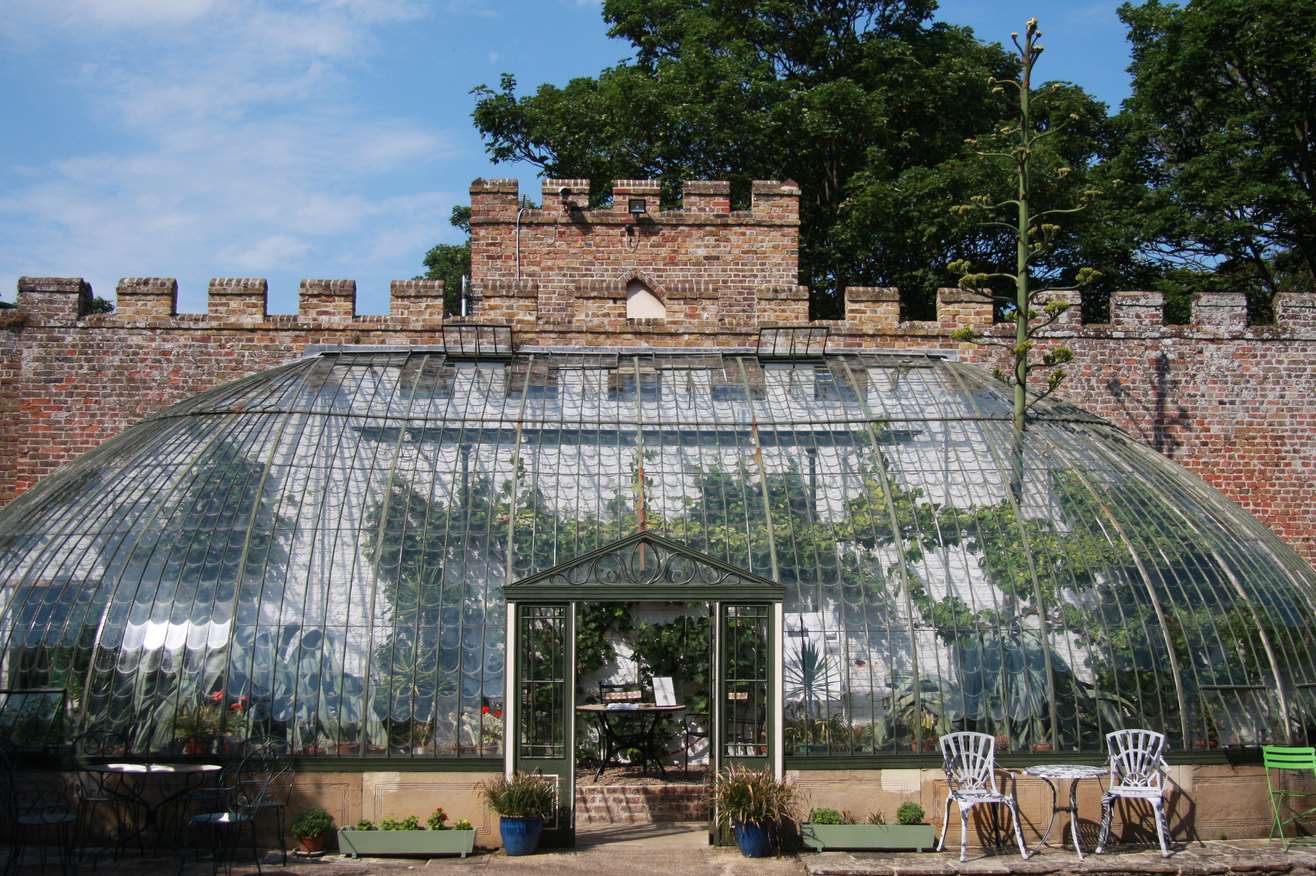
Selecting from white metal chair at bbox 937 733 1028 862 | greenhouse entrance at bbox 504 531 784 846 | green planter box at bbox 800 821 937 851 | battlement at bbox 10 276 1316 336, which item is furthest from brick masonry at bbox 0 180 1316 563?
green planter box at bbox 800 821 937 851

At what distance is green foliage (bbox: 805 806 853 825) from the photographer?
13.9 m

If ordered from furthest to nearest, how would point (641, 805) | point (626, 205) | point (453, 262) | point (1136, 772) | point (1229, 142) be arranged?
point (453, 262) → point (1229, 142) → point (626, 205) → point (641, 805) → point (1136, 772)

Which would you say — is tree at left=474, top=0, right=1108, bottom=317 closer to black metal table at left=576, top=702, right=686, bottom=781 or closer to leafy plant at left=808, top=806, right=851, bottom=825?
black metal table at left=576, top=702, right=686, bottom=781

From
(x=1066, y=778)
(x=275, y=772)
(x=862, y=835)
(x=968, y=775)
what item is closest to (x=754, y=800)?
(x=862, y=835)

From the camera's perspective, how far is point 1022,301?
58.8 feet

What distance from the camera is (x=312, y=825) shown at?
1362 cm

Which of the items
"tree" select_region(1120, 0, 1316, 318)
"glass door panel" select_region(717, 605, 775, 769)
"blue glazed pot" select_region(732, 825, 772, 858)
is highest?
"tree" select_region(1120, 0, 1316, 318)

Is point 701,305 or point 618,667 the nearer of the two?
point 618,667

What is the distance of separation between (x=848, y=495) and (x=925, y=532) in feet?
3.07

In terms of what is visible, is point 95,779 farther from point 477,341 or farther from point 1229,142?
point 1229,142

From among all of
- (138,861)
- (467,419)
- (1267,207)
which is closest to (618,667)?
(467,419)

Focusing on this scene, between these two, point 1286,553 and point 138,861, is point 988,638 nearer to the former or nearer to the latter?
point 1286,553

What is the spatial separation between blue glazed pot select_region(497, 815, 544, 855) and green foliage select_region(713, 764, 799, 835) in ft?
5.88

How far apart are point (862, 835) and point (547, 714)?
3293 millimetres
